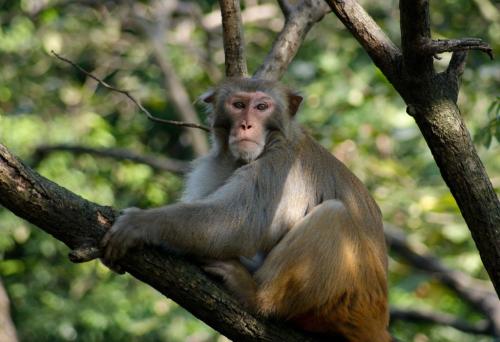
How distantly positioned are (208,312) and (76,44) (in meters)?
14.0

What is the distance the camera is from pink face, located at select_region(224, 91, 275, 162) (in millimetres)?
6961

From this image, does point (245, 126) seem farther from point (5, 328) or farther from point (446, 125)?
point (5, 328)

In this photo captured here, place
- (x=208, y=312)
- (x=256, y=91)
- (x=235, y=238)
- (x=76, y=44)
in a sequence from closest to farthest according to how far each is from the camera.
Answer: (x=208, y=312)
(x=235, y=238)
(x=256, y=91)
(x=76, y=44)

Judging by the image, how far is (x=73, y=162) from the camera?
15.9 m

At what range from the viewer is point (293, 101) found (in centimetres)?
758

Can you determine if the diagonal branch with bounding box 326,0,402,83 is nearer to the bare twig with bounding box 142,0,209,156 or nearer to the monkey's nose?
the monkey's nose

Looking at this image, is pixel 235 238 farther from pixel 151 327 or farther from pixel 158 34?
pixel 158 34

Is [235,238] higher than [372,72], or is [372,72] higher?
[372,72]

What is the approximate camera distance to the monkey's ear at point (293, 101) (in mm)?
7554

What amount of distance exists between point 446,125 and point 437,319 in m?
6.95

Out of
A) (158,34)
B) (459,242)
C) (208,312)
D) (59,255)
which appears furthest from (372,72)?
(208,312)

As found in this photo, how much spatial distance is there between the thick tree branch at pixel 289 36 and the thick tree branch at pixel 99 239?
277 cm

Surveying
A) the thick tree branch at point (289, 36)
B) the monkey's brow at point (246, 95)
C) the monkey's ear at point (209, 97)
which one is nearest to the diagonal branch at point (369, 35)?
the monkey's brow at point (246, 95)

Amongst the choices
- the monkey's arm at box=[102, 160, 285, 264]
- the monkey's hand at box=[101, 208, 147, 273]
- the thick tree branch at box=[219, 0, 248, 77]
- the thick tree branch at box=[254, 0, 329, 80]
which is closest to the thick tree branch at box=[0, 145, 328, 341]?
the monkey's hand at box=[101, 208, 147, 273]
